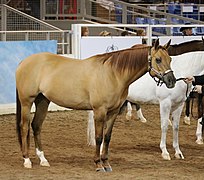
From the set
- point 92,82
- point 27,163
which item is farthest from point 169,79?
point 27,163

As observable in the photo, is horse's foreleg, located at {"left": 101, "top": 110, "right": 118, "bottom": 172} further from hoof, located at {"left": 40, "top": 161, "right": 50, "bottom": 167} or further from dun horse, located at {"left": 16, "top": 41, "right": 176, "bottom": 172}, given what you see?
hoof, located at {"left": 40, "top": 161, "right": 50, "bottom": 167}

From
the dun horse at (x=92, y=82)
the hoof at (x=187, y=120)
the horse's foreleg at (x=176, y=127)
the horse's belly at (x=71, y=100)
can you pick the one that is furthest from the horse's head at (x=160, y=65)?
the hoof at (x=187, y=120)

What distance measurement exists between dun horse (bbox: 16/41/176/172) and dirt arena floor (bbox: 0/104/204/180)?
357mm

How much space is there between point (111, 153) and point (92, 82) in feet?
6.24

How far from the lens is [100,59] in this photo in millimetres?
8891

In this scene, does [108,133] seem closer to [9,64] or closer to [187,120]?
[187,120]

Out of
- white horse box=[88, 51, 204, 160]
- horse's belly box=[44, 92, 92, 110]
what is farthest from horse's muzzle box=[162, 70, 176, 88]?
white horse box=[88, 51, 204, 160]

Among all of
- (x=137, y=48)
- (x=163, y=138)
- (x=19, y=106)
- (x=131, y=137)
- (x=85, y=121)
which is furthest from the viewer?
(x=85, y=121)

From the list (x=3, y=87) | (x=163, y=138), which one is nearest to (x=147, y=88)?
(x=163, y=138)

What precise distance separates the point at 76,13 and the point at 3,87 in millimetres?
9038

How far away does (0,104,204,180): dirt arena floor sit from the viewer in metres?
8.45

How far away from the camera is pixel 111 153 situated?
1020cm

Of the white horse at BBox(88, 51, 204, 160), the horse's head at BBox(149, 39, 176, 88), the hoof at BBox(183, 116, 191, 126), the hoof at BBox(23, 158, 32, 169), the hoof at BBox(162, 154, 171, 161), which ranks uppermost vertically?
the horse's head at BBox(149, 39, 176, 88)

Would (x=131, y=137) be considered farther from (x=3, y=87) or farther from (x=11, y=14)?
(x=11, y=14)
